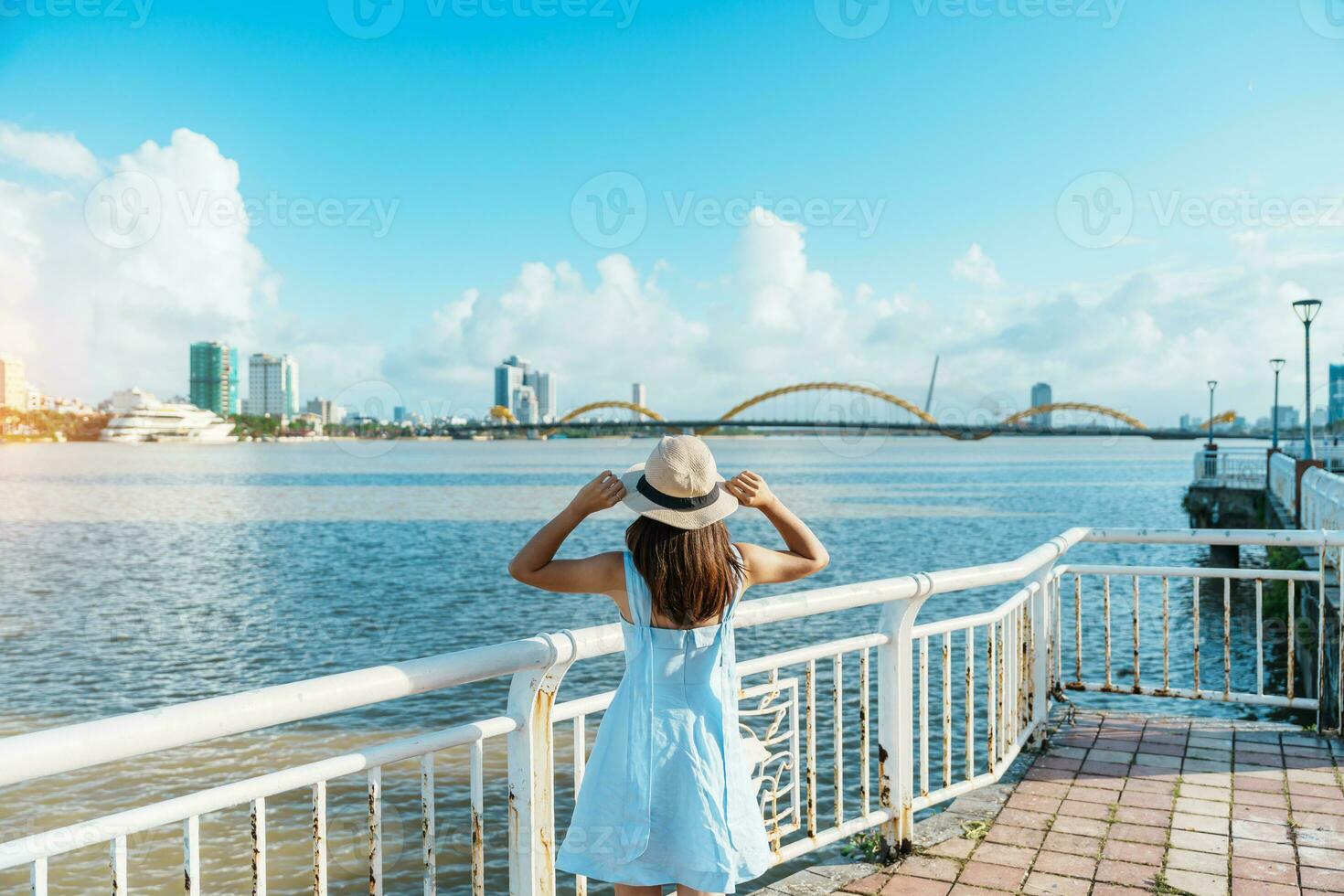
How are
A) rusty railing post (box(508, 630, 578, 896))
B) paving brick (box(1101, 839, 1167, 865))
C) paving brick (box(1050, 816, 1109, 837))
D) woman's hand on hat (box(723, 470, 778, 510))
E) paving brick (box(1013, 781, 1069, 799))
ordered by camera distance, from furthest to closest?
paving brick (box(1013, 781, 1069, 799)) → paving brick (box(1050, 816, 1109, 837)) → paving brick (box(1101, 839, 1167, 865)) → rusty railing post (box(508, 630, 578, 896)) → woman's hand on hat (box(723, 470, 778, 510))

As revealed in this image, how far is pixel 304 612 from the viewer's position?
1905 cm

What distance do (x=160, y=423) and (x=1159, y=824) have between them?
186696mm

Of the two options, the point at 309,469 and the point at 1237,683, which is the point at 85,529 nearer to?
the point at 1237,683

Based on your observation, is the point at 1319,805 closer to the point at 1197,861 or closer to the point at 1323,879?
the point at 1323,879

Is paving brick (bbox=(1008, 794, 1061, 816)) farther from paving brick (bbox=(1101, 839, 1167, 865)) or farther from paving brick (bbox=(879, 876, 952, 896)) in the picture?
paving brick (bbox=(879, 876, 952, 896))

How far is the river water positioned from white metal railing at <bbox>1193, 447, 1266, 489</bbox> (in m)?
3.66

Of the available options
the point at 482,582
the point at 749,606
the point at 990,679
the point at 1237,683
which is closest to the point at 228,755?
the point at 990,679

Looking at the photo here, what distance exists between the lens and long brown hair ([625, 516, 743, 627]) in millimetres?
2318

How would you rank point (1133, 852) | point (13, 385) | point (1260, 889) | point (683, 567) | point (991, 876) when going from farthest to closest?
point (13, 385) → point (1133, 852) → point (991, 876) → point (1260, 889) → point (683, 567)

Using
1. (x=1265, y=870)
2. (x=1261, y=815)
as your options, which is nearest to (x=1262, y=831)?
(x=1261, y=815)

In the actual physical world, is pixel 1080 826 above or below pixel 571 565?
below

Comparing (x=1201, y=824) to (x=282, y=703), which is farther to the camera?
(x=1201, y=824)

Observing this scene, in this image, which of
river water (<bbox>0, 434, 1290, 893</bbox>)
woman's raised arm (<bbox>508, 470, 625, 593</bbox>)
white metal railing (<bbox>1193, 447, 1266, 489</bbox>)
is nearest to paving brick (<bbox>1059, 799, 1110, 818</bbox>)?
woman's raised arm (<bbox>508, 470, 625, 593</bbox>)

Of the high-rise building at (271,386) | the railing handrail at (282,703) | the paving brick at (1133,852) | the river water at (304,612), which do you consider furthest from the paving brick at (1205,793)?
the high-rise building at (271,386)
